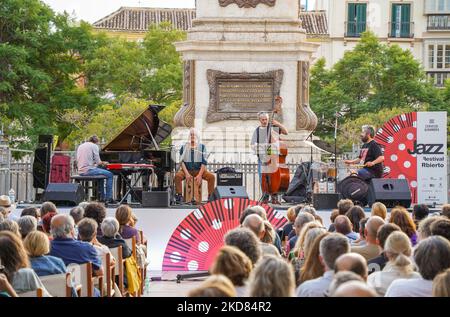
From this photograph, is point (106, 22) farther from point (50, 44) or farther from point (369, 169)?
point (369, 169)

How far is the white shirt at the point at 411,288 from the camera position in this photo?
9.25 metres

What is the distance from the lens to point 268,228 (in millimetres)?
13539

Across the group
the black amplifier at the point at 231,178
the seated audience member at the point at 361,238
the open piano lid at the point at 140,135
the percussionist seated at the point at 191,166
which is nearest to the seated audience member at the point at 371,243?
the seated audience member at the point at 361,238

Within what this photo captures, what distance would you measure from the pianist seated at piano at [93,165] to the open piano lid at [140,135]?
77 cm

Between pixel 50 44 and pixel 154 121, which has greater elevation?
pixel 50 44

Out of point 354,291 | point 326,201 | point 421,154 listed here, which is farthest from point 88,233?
point 421,154

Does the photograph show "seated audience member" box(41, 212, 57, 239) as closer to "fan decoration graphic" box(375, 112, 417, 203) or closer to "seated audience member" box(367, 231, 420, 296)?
"seated audience member" box(367, 231, 420, 296)

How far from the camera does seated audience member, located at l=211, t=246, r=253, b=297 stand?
8.73 m

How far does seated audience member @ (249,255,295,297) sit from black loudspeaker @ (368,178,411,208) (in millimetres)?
14867

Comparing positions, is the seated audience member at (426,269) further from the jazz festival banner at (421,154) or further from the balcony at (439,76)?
the balcony at (439,76)

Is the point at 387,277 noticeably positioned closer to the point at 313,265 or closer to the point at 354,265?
the point at 313,265

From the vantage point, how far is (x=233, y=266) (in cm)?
878
